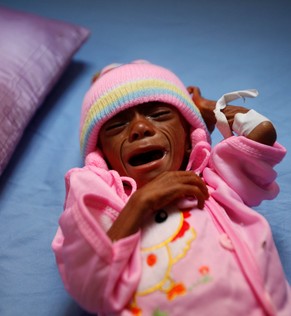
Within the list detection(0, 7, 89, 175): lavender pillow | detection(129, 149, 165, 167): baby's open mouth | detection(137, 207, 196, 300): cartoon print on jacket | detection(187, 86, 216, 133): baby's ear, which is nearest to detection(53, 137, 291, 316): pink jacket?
detection(137, 207, 196, 300): cartoon print on jacket

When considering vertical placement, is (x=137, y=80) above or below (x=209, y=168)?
above

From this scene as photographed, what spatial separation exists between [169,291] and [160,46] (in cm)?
111

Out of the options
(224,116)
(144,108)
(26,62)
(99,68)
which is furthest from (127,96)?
(99,68)

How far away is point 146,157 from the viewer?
98 cm

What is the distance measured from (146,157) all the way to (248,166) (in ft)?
0.72

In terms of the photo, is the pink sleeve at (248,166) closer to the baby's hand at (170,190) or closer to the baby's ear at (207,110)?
the baby's hand at (170,190)

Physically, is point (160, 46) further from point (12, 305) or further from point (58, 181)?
point (12, 305)

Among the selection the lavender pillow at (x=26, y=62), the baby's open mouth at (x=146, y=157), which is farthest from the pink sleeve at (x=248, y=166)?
the lavender pillow at (x=26, y=62)

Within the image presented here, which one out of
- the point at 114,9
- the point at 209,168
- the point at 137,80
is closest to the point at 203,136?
the point at 209,168

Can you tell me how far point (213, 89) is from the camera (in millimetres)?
1444

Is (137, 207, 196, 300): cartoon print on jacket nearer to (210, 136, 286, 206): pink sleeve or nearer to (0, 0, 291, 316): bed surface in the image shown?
(210, 136, 286, 206): pink sleeve

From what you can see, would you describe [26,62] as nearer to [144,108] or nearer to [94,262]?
[144,108]

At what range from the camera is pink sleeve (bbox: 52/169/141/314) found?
749 millimetres

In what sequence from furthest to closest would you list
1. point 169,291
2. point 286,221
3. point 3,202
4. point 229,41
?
point 229,41 < point 3,202 < point 286,221 < point 169,291
